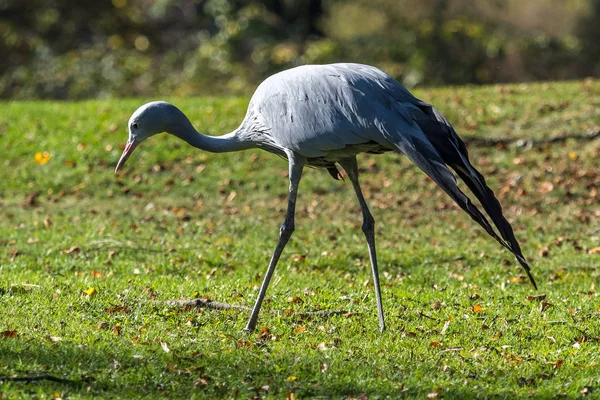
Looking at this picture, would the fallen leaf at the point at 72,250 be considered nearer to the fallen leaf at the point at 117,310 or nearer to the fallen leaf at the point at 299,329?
the fallen leaf at the point at 117,310

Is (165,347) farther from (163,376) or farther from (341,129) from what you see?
(341,129)

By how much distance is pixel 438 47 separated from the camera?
775 inches

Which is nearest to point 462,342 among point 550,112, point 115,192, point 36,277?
point 36,277

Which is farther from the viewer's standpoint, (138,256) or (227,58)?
(227,58)

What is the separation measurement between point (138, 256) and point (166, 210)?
8.71ft

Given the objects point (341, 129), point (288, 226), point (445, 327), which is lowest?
point (445, 327)

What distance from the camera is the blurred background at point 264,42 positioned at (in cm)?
1973

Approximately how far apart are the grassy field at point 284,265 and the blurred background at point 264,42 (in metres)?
4.21

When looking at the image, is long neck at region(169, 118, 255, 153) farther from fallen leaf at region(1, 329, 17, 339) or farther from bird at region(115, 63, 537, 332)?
fallen leaf at region(1, 329, 17, 339)

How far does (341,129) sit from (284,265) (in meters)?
3.08

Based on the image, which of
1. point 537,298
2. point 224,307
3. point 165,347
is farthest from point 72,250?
point 537,298

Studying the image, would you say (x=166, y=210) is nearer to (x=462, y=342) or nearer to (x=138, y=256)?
(x=138, y=256)

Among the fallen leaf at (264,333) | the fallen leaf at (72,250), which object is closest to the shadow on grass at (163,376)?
the fallen leaf at (264,333)

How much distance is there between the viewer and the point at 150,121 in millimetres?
6371
